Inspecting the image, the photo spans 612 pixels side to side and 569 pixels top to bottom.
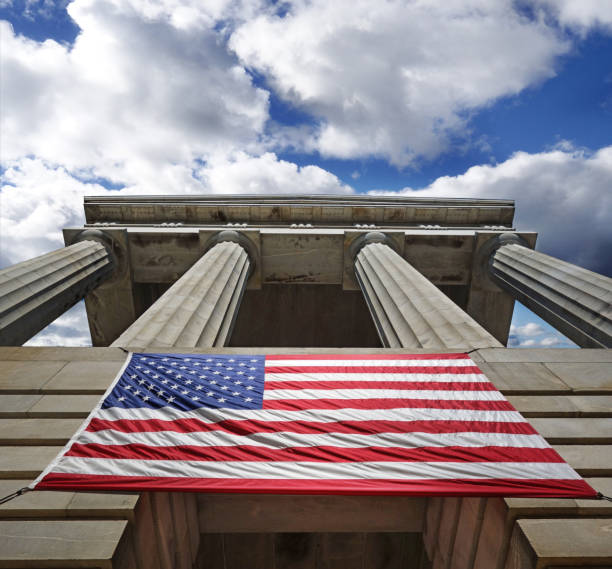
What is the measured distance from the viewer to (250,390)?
6.94 metres

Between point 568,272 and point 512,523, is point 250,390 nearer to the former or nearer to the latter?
point 512,523

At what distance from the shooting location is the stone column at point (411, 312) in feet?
31.2

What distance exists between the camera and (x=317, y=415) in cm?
630

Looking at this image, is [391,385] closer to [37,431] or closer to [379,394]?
[379,394]

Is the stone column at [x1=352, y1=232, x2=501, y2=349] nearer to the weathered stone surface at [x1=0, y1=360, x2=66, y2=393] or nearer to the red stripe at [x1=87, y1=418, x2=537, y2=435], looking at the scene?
the red stripe at [x1=87, y1=418, x2=537, y2=435]

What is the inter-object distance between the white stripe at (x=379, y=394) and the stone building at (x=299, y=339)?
802 mm

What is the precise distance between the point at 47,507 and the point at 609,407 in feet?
33.0

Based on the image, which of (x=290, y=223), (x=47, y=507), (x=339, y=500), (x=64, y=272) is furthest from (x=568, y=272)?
(x=64, y=272)

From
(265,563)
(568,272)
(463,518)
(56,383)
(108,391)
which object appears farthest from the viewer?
(568,272)

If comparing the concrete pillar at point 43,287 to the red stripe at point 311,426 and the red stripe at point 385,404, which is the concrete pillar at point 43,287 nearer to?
the red stripe at point 311,426

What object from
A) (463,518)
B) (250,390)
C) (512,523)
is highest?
(250,390)

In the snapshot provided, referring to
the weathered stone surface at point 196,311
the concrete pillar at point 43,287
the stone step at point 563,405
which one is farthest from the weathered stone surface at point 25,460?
the stone step at point 563,405

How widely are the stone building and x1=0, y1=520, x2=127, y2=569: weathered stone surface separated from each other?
0.02 meters

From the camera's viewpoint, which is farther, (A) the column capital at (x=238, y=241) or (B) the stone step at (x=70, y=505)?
(A) the column capital at (x=238, y=241)
